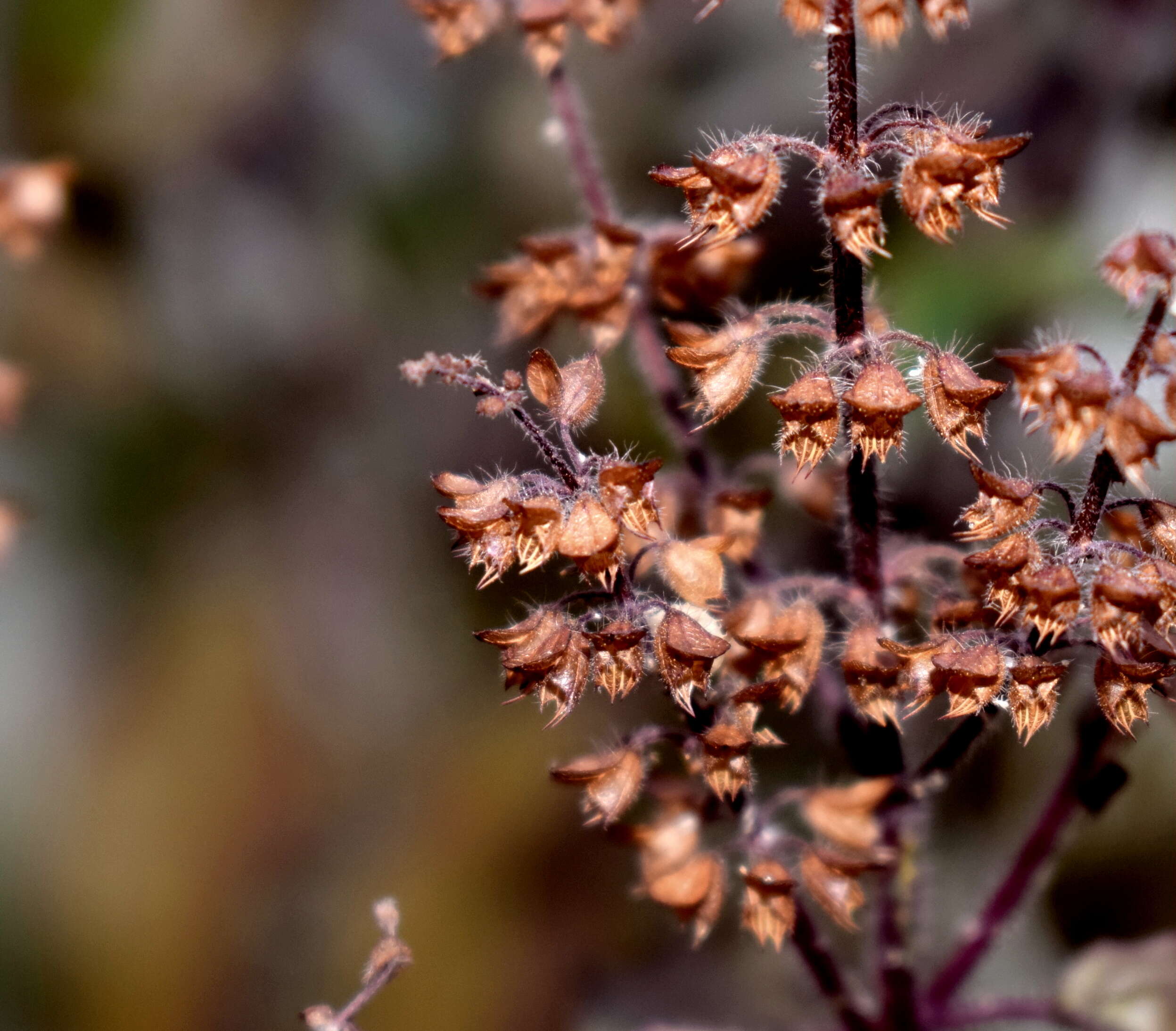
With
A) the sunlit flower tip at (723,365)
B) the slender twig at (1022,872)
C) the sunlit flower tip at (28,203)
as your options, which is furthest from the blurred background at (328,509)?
the sunlit flower tip at (723,365)

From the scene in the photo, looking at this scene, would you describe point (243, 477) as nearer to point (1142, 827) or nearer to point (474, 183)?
point (474, 183)

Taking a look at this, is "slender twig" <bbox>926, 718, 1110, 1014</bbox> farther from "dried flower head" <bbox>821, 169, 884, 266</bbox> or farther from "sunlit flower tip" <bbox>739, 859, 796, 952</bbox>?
"dried flower head" <bbox>821, 169, 884, 266</bbox>

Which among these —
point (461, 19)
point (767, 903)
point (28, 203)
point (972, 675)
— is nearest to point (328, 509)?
point (28, 203)

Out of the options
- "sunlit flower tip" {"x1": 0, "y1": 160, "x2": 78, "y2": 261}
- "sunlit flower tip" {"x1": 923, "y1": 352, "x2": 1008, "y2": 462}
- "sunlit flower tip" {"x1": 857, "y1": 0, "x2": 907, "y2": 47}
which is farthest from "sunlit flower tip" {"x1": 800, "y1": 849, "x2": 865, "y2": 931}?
"sunlit flower tip" {"x1": 0, "y1": 160, "x2": 78, "y2": 261}

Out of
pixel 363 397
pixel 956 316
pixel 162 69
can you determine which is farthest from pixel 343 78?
pixel 956 316

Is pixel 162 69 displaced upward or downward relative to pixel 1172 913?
upward

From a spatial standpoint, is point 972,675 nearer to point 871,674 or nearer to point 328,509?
point 871,674
